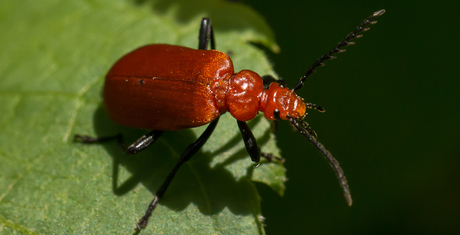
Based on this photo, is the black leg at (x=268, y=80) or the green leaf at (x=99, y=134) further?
the black leg at (x=268, y=80)

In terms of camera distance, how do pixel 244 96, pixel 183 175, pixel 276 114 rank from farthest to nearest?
pixel 183 175
pixel 244 96
pixel 276 114

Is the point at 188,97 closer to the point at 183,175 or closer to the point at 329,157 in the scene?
the point at 183,175

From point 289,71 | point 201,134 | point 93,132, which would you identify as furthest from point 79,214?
point 289,71

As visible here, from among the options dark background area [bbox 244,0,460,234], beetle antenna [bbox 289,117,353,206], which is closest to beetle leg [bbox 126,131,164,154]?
beetle antenna [bbox 289,117,353,206]

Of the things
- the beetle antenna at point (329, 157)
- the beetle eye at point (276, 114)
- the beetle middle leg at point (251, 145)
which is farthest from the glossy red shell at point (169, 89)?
the beetle antenna at point (329, 157)

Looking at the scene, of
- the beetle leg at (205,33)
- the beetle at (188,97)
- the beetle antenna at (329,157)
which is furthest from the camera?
the beetle leg at (205,33)

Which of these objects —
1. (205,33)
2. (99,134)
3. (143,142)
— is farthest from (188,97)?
(99,134)

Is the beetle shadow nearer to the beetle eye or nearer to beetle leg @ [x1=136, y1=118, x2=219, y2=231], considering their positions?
beetle leg @ [x1=136, y1=118, x2=219, y2=231]

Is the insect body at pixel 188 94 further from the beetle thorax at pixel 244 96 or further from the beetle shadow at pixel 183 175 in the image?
the beetle shadow at pixel 183 175
